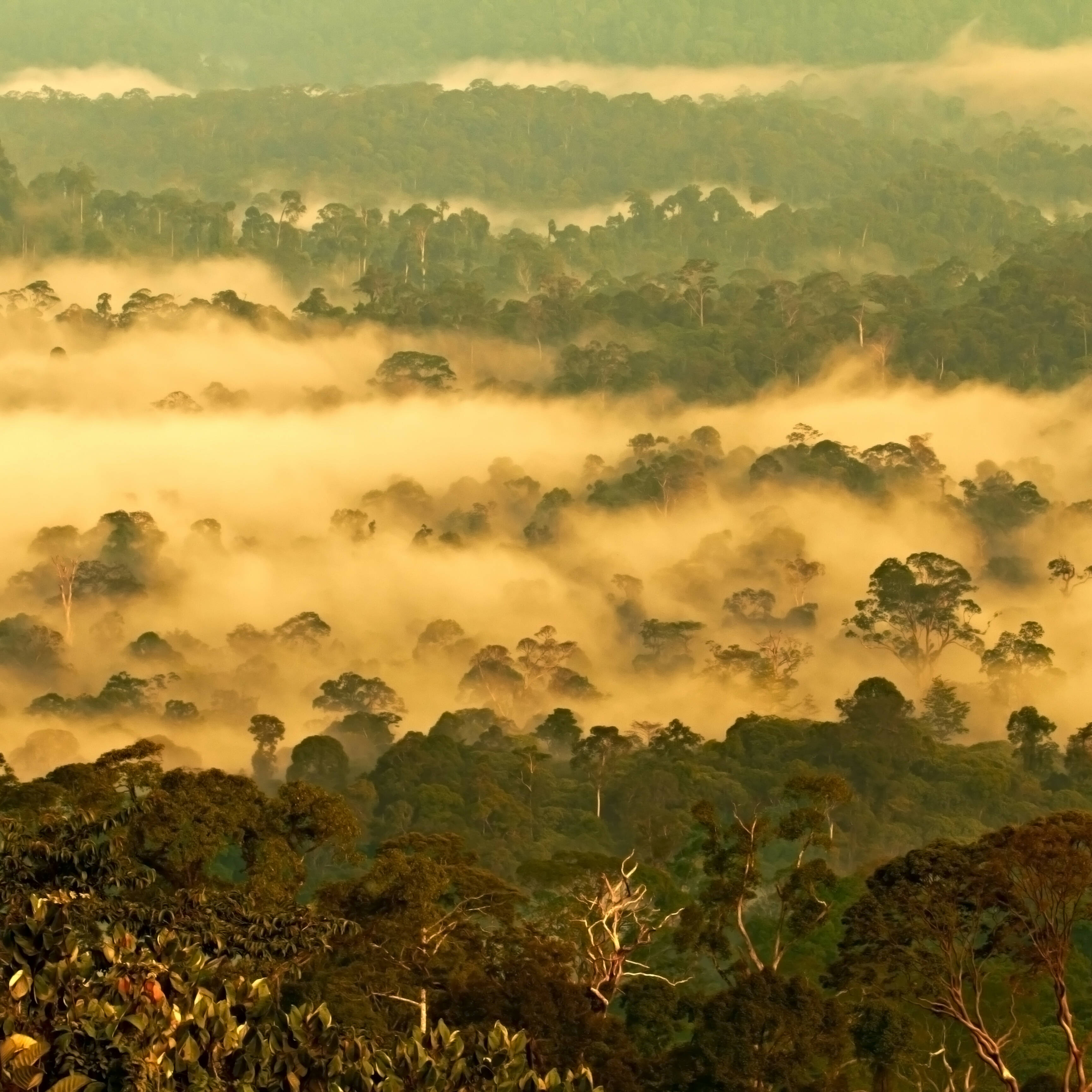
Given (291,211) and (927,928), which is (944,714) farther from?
(291,211)

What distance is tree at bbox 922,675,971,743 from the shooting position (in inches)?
3723

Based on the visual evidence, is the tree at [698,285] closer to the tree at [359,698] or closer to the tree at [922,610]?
the tree at [922,610]

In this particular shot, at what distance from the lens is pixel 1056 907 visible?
34.8 metres

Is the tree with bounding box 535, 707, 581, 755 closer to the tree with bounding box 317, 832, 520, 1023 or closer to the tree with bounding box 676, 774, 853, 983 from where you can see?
the tree with bounding box 676, 774, 853, 983

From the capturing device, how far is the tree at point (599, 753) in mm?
78062

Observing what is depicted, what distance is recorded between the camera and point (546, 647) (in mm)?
106188

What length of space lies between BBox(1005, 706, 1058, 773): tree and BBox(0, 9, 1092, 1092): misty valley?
0.38 metres

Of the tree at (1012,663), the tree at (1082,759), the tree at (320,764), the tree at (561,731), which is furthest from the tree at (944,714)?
the tree at (320,764)

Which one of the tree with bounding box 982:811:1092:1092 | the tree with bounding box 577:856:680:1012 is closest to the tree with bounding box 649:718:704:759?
the tree with bounding box 577:856:680:1012

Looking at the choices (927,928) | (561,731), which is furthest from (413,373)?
(927,928)

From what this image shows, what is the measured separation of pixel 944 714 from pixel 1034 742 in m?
12.4

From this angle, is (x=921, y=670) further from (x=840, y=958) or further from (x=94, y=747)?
(x=840, y=958)

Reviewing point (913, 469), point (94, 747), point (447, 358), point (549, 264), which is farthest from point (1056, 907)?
point (549, 264)

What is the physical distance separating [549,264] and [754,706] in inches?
3073
